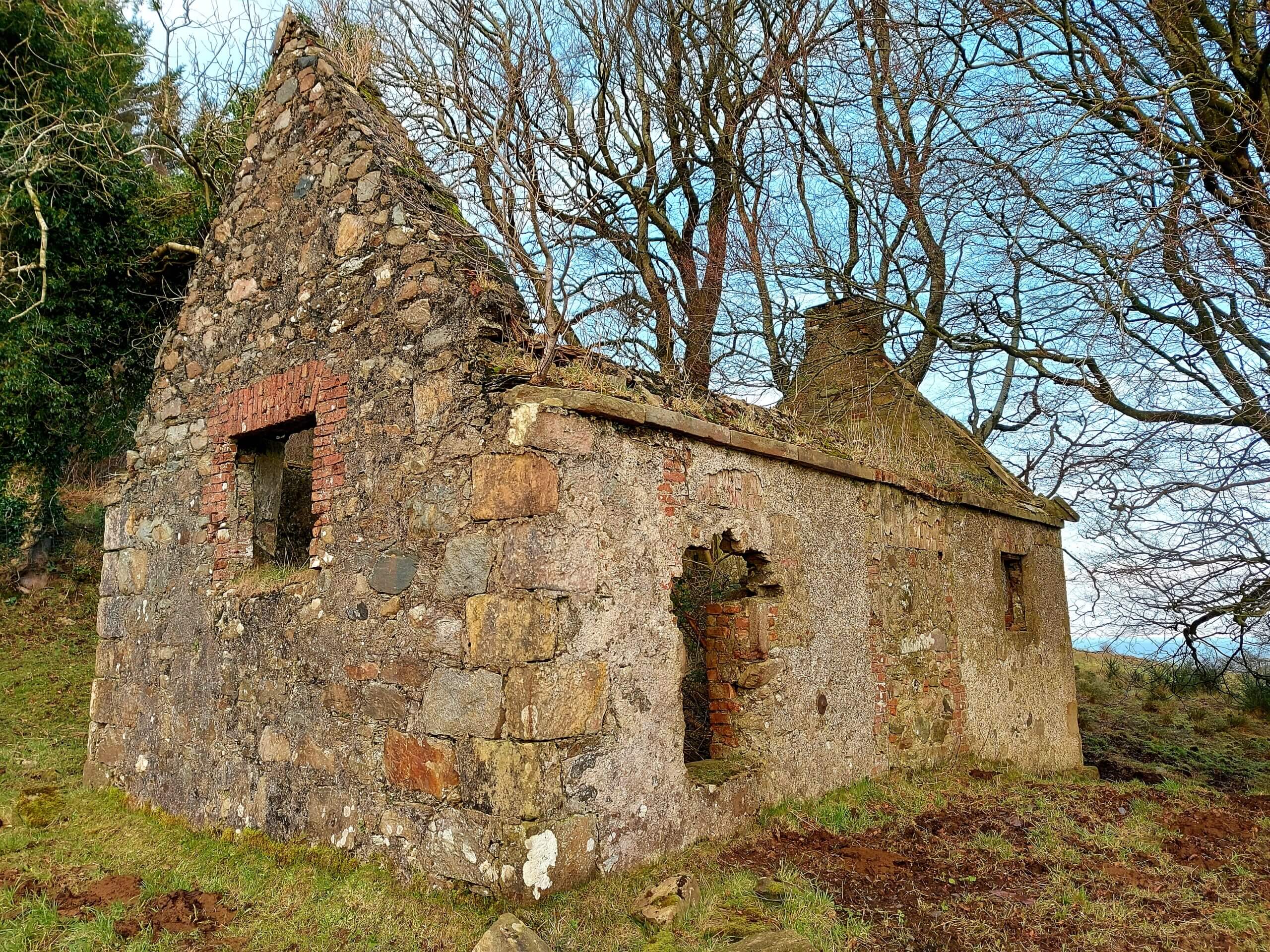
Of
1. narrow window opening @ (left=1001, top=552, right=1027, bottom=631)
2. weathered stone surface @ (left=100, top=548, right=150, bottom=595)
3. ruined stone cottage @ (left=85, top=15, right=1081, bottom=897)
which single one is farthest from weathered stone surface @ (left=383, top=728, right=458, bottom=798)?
narrow window opening @ (left=1001, top=552, right=1027, bottom=631)

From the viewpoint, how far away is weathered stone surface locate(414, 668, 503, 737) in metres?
4.20

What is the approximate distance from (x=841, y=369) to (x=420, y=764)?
788 cm

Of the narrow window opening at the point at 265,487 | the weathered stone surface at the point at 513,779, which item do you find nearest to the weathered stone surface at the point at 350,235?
the narrow window opening at the point at 265,487

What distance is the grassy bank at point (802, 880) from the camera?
13.1 ft

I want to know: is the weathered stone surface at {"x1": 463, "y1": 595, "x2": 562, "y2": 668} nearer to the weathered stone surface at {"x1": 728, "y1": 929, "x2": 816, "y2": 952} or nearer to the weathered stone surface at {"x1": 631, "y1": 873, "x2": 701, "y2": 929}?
the weathered stone surface at {"x1": 631, "y1": 873, "x2": 701, "y2": 929}

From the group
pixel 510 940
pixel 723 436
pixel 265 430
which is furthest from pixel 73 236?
pixel 510 940

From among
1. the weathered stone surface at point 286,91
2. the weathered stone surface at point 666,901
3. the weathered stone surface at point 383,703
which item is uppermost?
the weathered stone surface at point 286,91

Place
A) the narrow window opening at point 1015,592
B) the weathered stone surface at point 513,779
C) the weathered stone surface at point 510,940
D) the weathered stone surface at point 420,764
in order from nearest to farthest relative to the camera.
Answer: the weathered stone surface at point 510,940 < the weathered stone surface at point 513,779 < the weathered stone surface at point 420,764 < the narrow window opening at point 1015,592

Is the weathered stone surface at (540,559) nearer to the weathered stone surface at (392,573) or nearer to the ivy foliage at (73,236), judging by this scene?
the weathered stone surface at (392,573)

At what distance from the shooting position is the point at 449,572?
14.8ft

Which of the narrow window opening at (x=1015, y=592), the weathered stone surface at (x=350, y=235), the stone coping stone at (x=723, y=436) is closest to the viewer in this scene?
the stone coping stone at (x=723, y=436)

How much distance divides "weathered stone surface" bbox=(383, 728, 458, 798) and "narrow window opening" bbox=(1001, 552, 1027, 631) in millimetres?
7209

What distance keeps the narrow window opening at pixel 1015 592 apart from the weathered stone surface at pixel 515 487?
685cm

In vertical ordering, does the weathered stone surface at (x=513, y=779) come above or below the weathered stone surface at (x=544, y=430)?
below
